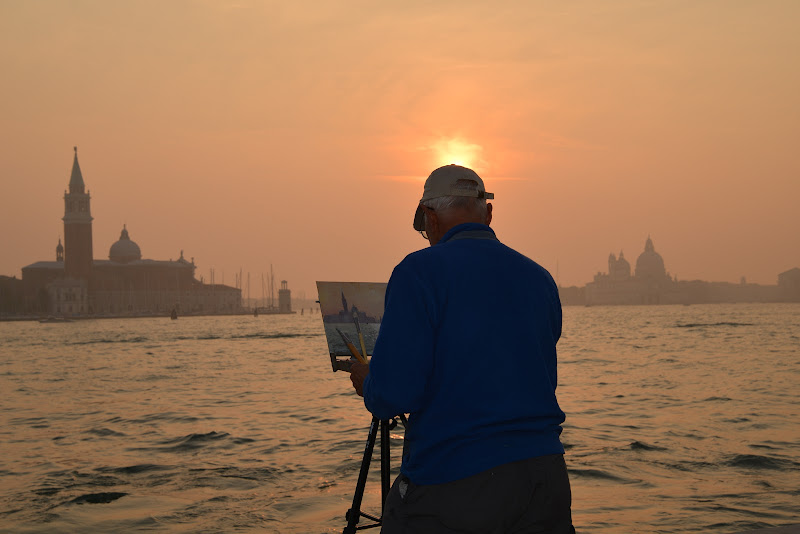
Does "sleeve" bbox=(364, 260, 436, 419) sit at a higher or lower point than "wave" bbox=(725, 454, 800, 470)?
higher

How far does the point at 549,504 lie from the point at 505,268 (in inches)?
27.9

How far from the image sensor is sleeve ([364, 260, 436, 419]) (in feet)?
7.83

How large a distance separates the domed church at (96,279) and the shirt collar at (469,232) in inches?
5491

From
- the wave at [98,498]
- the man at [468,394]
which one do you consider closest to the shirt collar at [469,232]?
the man at [468,394]

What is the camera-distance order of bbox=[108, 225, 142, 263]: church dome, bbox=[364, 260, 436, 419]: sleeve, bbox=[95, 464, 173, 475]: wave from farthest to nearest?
bbox=[108, 225, 142, 263]: church dome < bbox=[95, 464, 173, 475]: wave < bbox=[364, 260, 436, 419]: sleeve

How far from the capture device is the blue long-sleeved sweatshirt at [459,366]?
240 cm

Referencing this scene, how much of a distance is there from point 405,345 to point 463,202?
0.57 metres

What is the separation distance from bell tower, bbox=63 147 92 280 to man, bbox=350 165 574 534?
463 feet

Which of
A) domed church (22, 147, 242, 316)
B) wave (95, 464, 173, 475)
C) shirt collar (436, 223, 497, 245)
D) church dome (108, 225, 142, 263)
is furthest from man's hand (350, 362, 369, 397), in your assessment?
church dome (108, 225, 142, 263)

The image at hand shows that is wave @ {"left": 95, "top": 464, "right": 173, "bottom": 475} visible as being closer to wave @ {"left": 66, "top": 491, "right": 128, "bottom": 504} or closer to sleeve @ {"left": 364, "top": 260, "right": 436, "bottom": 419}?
wave @ {"left": 66, "top": 491, "right": 128, "bottom": 504}

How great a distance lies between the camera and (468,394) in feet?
7.97

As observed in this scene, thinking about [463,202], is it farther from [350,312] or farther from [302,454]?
[302,454]

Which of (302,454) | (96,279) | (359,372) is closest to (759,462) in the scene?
(302,454)

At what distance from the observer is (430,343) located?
240 cm
